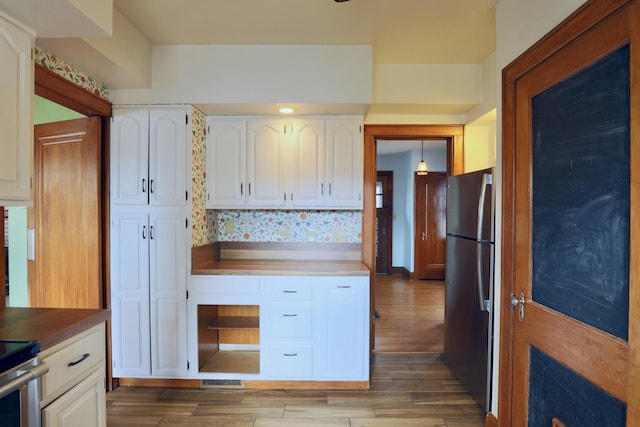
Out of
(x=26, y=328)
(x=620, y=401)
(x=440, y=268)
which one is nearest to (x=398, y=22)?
(x=620, y=401)

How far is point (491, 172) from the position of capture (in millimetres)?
2209

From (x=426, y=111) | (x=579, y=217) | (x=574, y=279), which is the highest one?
(x=426, y=111)

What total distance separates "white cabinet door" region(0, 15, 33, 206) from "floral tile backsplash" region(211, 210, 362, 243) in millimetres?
1725

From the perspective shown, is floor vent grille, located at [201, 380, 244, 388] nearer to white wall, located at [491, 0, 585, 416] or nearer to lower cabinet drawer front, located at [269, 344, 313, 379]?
lower cabinet drawer front, located at [269, 344, 313, 379]

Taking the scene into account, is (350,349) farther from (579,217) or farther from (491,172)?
(579,217)

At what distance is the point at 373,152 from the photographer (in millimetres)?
3201

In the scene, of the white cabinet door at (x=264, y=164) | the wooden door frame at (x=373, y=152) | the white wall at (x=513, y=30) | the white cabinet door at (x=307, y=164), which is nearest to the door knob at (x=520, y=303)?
the white wall at (x=513, y=30)

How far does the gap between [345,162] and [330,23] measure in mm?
1019

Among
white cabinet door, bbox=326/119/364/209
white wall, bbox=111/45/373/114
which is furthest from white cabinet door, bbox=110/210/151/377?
white cabinet door, bbox=326/119/364/209

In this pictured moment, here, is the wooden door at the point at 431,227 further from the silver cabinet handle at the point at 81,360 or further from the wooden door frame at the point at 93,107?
the silver cabinet handle at the point at 81,360

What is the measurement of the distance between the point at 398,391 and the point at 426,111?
229cm

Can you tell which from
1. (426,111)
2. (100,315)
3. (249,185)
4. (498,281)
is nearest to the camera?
(100,315)

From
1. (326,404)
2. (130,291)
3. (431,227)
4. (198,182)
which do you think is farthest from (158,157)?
(431,227)

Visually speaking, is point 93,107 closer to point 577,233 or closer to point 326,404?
point 326,404
